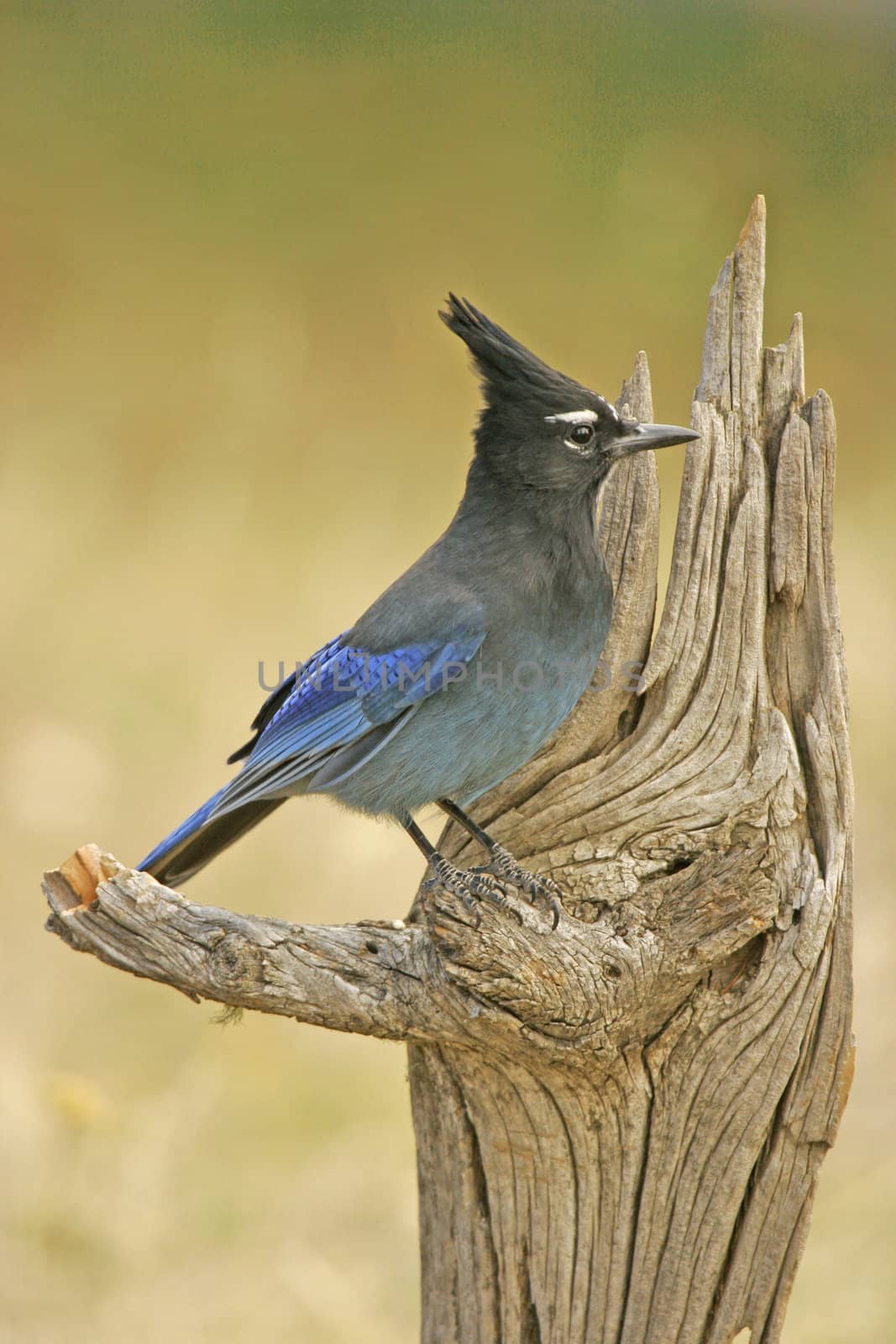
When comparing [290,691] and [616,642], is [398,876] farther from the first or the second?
[616,642]

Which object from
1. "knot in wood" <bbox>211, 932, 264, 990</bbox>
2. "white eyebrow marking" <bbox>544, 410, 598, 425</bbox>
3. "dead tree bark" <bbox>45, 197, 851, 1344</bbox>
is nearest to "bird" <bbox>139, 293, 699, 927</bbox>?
"white eyebrow marking" <bbox>544, 410, 598, 425</bbox>

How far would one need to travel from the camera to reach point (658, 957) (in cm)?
282

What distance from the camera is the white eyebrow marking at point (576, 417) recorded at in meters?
3.26

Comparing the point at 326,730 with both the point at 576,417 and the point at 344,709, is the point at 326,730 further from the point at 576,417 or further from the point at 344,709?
the point at 576,417

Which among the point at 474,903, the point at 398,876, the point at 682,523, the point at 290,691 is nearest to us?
the point at 474,903

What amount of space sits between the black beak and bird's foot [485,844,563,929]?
35.7 inches

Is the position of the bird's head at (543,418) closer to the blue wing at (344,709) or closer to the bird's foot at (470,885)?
the blue wing at (344,709)

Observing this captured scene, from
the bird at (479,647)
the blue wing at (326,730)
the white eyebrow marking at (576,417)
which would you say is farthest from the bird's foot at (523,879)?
the white eyebrow marking at (576,417)

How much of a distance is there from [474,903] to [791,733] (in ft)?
2.84

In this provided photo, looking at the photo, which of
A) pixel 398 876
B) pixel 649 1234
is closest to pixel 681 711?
pixel 649 1234

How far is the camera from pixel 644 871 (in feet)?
9.89

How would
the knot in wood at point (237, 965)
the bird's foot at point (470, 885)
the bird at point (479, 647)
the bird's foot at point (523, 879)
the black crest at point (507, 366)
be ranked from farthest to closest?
1. the black crest at point (507, 366)
2. the bird at point (479, 647)
3. the bird's foot at point (523, 879)
4. the knot in wood at point (237, 965)
5. the bird's foot at point (470, 885)

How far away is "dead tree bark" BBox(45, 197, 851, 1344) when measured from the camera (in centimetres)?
280

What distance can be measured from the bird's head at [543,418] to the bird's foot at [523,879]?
2.70 ft
